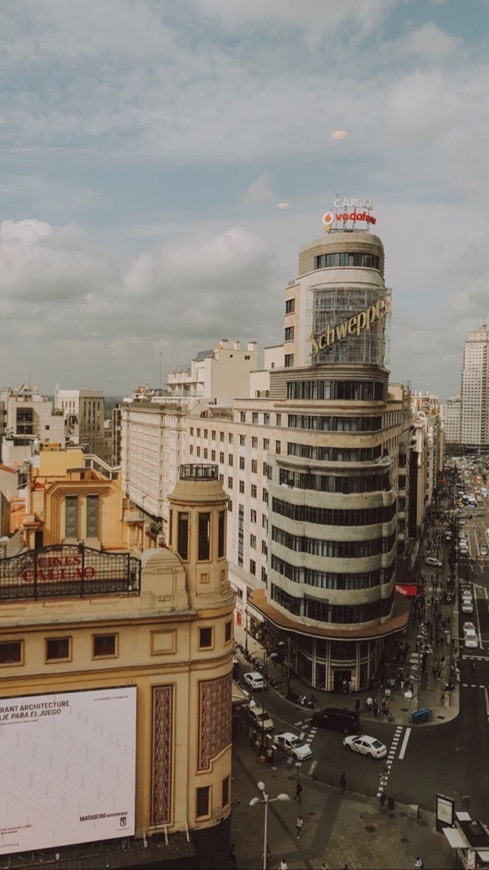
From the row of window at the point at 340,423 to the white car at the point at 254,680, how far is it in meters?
24.3

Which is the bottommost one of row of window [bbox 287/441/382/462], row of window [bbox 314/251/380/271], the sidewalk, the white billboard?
the sidewalk

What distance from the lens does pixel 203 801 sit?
3231cm

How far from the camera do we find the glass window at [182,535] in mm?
33312

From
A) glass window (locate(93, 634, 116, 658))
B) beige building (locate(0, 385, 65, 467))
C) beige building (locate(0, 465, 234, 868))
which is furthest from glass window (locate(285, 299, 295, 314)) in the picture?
beige building (locate(0, 385, 65, 467))

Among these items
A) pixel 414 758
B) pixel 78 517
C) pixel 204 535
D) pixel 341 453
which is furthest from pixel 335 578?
pixel 204 535

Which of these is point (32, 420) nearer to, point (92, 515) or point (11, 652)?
point (92, 515)

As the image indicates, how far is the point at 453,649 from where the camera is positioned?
74.6m

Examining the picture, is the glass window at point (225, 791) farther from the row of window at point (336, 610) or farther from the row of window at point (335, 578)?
the row of window at point (335, 578)

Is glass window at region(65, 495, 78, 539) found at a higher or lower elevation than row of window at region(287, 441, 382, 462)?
lower

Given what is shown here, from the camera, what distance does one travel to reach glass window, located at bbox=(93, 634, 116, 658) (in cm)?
3086

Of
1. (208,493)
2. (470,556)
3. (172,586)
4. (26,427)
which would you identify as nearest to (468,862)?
(172,586)

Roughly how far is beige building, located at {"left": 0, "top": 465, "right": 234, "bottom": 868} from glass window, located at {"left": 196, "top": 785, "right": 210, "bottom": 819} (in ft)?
0.20

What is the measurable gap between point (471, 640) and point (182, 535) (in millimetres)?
55891

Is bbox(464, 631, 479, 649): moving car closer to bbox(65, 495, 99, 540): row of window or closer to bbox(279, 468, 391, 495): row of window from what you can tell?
bbox(279, 468, 391, 495): row of window
